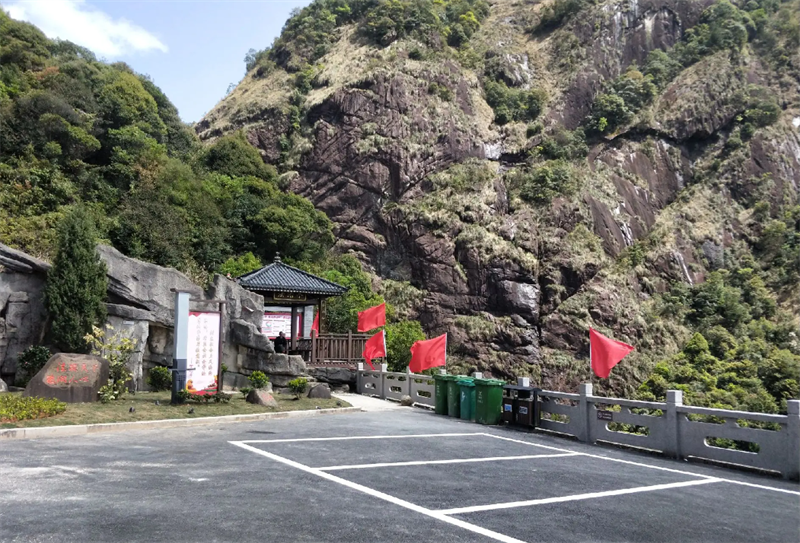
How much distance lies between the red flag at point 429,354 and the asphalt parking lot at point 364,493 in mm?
6845

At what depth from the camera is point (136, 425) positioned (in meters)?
12.3

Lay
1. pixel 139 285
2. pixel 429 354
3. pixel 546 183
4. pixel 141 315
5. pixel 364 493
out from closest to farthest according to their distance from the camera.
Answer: pixel 364 493, pixel 141 315, pixel 139 285, pixel 429 354, pixel 546 183

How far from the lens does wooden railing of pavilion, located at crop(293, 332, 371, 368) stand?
23.9 metres

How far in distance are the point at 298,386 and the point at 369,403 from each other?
247cm

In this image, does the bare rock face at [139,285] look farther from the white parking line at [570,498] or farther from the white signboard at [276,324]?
the white parking line at [570,498]

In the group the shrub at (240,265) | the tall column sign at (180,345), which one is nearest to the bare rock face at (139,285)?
the tall column sign at (180,345)

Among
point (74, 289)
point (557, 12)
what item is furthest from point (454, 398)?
point (557, 12)

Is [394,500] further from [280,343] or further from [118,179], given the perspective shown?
[118,179]

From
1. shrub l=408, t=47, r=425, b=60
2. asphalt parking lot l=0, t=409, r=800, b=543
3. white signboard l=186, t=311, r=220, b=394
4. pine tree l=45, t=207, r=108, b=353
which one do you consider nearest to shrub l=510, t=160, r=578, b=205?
shrub l=408, t=47, r=425, b=60

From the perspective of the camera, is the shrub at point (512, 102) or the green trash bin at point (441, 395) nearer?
the green trash bin at point (441, 395)

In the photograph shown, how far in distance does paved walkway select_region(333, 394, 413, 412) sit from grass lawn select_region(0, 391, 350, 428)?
760 millimetres

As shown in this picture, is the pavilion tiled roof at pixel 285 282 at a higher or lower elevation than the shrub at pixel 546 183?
lower

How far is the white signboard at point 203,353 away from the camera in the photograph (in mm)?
15445

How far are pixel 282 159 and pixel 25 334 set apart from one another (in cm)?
3674
